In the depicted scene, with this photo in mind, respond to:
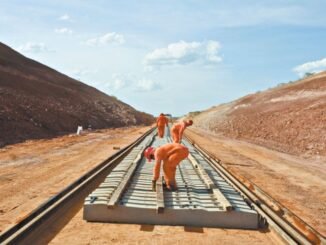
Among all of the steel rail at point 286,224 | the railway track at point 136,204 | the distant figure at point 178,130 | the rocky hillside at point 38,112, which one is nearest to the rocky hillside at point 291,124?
the rocky hillside at point 38,112

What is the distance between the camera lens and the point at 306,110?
39.9m

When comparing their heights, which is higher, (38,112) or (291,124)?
(38,112)

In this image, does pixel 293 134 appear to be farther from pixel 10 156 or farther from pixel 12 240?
pixel 12 240

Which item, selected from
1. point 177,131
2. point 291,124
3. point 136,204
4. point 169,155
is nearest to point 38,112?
point 291,124

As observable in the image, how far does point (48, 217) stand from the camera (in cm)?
849

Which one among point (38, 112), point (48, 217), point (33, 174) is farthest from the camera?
point (38, 112)

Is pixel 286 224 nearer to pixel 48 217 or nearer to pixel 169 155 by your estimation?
pixel 169 155

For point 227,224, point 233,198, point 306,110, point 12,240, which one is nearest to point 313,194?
point 233,198

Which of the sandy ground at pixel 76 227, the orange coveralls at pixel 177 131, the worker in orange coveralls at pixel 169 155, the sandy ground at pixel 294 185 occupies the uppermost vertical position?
the orange coveralls at pixel 177 131

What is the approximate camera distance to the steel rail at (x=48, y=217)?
7.09 metres

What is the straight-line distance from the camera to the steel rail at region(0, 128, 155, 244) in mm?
7086

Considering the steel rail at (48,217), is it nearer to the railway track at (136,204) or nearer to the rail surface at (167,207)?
the railway track at (136,204)

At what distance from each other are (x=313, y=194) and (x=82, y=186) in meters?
7.08

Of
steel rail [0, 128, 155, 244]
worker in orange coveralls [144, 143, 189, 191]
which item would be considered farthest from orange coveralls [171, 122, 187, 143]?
steel rail [0, 128, 155, 244]
